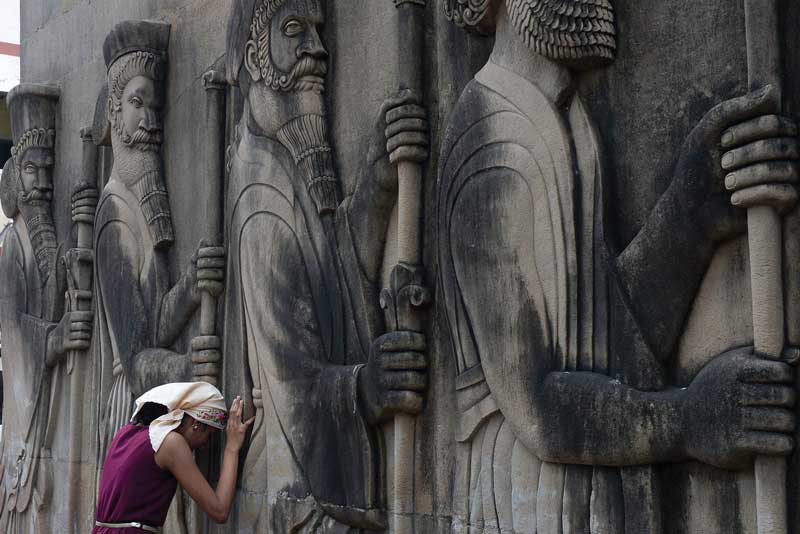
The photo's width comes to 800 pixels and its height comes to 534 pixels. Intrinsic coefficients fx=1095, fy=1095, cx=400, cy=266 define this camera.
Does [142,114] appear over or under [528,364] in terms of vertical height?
over

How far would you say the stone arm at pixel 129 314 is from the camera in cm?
707

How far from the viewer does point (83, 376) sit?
27.7 ft

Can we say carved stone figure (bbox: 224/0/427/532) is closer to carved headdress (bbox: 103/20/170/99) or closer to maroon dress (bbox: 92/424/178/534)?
maroon dress (bbox: 92/424/178/534)

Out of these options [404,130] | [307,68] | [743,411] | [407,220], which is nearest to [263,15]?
[307,68]

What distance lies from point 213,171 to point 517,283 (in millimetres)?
2917

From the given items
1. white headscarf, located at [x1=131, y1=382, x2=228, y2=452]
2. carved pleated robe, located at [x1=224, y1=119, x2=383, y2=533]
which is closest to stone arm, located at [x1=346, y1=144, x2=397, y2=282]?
carved pleated robe, located at [x1=224, y1=119, x2=383, y2=533]

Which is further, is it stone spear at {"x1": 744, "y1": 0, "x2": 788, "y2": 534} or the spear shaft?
the spear shaft

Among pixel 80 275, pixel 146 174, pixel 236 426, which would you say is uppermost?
pixel 146 174

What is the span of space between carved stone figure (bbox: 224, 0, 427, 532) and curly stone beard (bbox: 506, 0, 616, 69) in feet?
3.10

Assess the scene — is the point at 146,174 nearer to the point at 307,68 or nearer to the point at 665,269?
the point at 307,68

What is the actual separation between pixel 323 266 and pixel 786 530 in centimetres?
286

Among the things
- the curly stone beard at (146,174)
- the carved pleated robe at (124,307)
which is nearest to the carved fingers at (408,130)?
the carved pleated robe at (124,307)

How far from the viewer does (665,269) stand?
4000 mm

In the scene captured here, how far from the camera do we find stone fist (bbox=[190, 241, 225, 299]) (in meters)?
6.59
